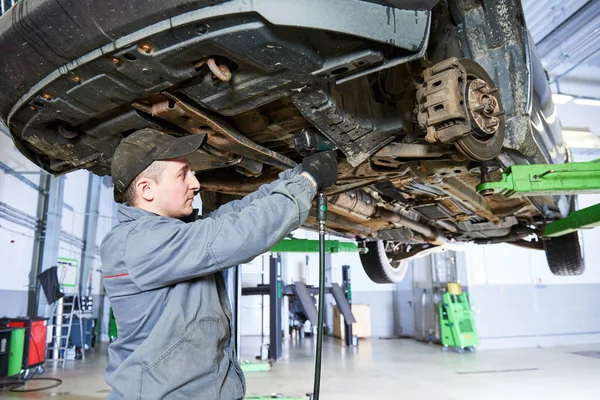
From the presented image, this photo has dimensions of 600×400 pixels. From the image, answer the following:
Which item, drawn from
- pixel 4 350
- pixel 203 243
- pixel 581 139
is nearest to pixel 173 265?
pixel 203 243

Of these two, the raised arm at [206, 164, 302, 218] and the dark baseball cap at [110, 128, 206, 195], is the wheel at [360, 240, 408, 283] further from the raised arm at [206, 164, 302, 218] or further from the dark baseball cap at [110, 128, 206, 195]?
the dark baseball cap at [110, 128, 206, 195]

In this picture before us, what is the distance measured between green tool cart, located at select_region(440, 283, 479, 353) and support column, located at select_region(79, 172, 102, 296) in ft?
23.1

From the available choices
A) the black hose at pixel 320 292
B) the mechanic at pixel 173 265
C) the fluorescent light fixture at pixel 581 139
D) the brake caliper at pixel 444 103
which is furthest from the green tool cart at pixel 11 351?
the fluorescent light fixture at pixel 581 139

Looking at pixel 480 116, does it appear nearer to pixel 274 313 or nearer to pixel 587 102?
pixel 274 313

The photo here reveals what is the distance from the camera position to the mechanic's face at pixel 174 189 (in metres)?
1.28

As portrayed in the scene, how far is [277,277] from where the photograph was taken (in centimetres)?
684

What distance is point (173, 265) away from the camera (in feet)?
3.49

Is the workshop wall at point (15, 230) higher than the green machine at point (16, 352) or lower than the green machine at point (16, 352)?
higher

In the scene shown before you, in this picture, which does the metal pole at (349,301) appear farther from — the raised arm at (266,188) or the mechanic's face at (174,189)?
the mechanic's face at (174,189)

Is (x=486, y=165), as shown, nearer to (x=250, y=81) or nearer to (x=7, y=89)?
(x=250, y=81)

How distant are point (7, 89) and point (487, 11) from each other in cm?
181

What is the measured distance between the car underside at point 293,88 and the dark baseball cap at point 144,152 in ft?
0.57

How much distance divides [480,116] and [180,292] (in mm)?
1214

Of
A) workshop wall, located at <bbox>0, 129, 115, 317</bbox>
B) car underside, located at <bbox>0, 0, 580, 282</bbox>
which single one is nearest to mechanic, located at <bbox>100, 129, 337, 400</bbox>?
car underside, located at <bbox>0, 0, 580, 282</bbox>
